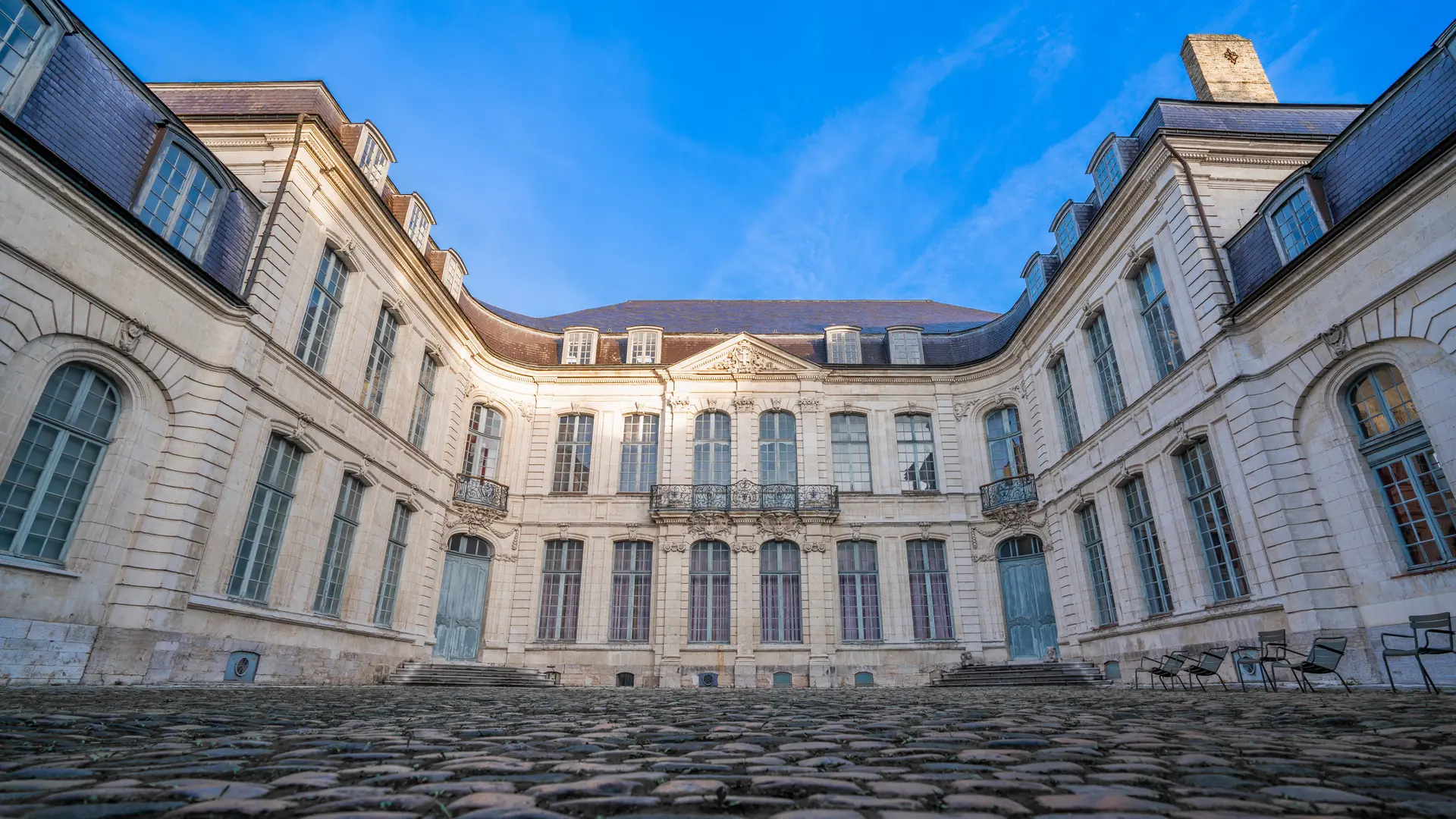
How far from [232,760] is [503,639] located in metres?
16.4

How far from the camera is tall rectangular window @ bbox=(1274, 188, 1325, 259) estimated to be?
9.96 metres

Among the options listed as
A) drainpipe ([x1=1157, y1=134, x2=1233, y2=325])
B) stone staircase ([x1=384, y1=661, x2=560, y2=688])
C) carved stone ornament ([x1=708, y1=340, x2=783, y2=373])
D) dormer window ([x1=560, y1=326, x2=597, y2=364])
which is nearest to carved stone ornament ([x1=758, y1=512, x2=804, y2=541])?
carved stone ornament ([x1=708, y1=340, x2=783, y2=373])

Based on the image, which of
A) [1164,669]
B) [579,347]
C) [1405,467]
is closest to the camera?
[1405,467]

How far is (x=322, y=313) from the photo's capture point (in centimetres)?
1299

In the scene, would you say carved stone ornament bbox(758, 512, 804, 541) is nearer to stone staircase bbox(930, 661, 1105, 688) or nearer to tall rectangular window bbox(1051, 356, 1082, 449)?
stone staircase bbox(930, 661, 1105, 688)

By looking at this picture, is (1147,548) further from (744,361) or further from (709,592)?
(744,361)

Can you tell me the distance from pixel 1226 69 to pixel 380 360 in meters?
19.2

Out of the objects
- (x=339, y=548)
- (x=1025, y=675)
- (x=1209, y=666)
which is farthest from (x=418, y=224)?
(x=1209, y=666)

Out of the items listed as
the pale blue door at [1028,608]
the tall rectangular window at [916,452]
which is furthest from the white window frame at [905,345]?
the pale blue door at [1028,608]

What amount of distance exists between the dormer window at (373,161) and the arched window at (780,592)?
487 inches

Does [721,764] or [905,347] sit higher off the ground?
[905,347]

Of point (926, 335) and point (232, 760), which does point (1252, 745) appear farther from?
point (926, 335)

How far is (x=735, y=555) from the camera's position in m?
18.4

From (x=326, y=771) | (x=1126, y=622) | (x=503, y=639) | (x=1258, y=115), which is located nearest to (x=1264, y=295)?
(x=1258, y=115)
